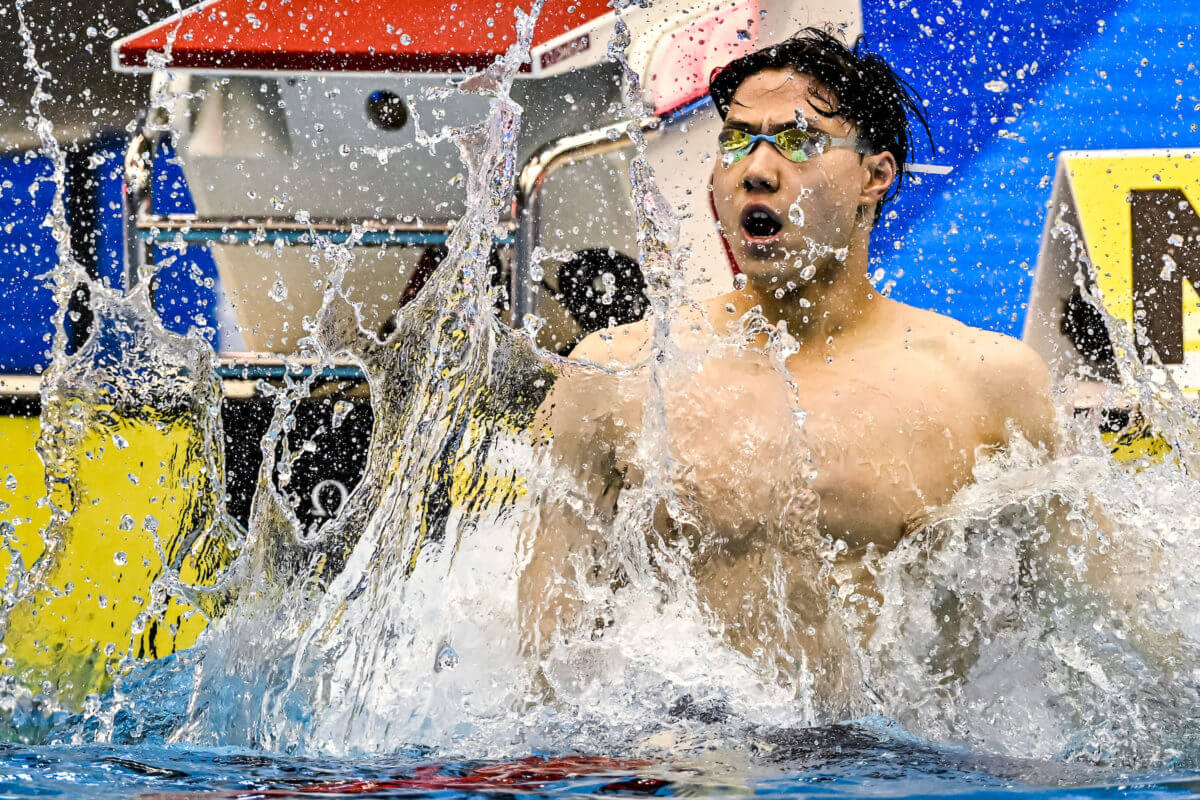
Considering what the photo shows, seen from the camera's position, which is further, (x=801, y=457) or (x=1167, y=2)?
(x=1167, y=2)

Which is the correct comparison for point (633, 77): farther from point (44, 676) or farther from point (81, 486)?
point (44, 676)

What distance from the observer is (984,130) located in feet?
10.3

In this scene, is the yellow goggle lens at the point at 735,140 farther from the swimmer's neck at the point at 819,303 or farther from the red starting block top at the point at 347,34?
the red starting block top at the point at 347,34

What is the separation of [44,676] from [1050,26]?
9.15 feet

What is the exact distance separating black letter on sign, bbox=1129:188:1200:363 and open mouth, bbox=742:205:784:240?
1303 millimetres

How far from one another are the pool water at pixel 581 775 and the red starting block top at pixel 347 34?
2.03m

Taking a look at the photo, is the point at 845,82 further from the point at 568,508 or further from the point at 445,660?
the point at 445,660

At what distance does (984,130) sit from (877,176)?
2.70 ft

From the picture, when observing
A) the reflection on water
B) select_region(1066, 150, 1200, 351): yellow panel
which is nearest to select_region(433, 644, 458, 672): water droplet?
the reflection on water

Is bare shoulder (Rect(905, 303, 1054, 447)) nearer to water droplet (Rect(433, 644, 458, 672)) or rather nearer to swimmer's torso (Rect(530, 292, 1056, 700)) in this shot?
swimmer's torso (Rect(530, 292, 1056, 700))

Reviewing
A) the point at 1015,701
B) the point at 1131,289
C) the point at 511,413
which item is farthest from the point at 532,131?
the point at 1015,701

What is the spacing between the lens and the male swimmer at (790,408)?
2.18 metres

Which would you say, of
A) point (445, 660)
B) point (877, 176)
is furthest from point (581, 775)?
point (877, 176)

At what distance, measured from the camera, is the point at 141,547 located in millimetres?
3248
